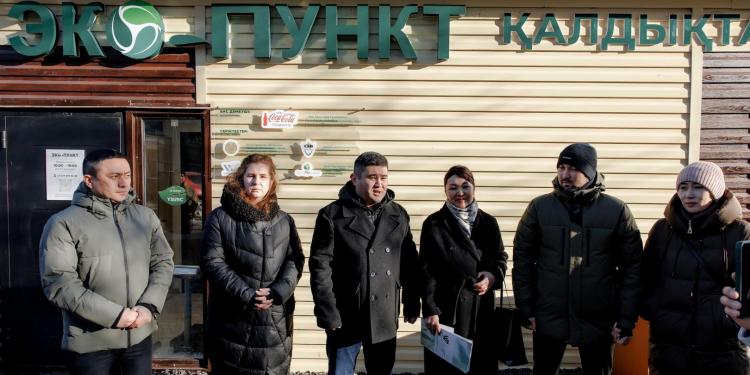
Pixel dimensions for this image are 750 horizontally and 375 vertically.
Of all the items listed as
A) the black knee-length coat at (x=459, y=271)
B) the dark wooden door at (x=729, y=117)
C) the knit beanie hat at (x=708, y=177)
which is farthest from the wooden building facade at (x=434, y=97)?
the knit beanie hat at (x=708, y=177)

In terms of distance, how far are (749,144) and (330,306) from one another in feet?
13.3

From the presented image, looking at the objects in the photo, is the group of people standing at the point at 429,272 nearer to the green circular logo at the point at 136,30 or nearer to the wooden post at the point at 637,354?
the wooden post at the point at 637,354

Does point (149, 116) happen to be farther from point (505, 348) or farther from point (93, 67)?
point (505, 348)

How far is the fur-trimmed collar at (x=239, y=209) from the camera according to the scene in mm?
3086

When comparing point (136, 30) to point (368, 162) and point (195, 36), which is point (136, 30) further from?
point (368, 162)

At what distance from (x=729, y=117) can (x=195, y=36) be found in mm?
4753

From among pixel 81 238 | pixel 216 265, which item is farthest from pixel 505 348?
pixel 81 238

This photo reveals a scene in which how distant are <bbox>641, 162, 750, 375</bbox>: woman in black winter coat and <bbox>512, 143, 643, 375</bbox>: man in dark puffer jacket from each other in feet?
0.70

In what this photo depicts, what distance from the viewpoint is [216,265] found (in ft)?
9.98

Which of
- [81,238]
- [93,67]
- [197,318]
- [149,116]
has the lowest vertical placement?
[197,318]

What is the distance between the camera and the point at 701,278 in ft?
9.57

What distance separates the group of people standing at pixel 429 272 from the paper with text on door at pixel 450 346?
0.09 meters

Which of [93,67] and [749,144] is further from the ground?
[93,67]

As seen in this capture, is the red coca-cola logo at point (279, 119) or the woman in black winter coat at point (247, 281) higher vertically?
the red coca-cola logo at point (279, 119)
